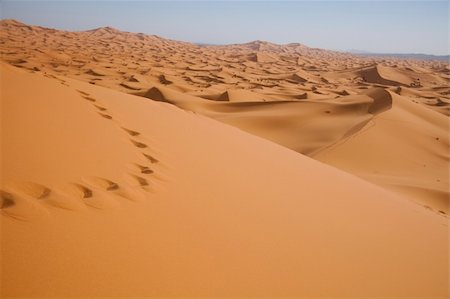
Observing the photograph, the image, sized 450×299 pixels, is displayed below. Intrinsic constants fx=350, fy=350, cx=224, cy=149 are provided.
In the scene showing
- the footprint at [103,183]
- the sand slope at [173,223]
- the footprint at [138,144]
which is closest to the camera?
the sand slope at [173,223]

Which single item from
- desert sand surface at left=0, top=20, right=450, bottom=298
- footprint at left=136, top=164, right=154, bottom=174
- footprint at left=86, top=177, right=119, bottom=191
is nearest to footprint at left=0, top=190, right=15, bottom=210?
desert sand surface at left=0, top=20, right=450, bottom=298

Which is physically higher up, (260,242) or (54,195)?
(54,195)

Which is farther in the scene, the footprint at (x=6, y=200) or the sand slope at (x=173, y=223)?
the footprint at (x=6, y=200)

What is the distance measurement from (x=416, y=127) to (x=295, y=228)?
365 inches

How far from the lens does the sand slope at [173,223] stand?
1501 mm

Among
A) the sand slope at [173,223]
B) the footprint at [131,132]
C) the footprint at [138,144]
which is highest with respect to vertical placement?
the footprint at [131,132]

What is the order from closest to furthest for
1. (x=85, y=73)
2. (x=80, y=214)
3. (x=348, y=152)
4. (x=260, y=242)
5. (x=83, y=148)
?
1. (x=80, y=214)
2. (x=260, y=242)
3. (x=83, y=148)
4. (x=348, y=152)
5. (x=85, y=73)

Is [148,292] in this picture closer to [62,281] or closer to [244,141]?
[62,281]

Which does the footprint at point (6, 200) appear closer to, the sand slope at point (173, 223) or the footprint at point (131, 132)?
the sand slope at point (173, 223)

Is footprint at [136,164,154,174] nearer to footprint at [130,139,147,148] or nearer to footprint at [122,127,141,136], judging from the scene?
footprint at [130,139,147,148]

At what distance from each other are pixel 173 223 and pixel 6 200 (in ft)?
2.79

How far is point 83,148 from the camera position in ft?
8.58

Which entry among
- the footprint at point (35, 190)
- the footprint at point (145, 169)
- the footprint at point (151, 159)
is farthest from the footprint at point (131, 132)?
the footprint at point (35, 190)

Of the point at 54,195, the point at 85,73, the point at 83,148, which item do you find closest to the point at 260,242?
the point at 54,195
